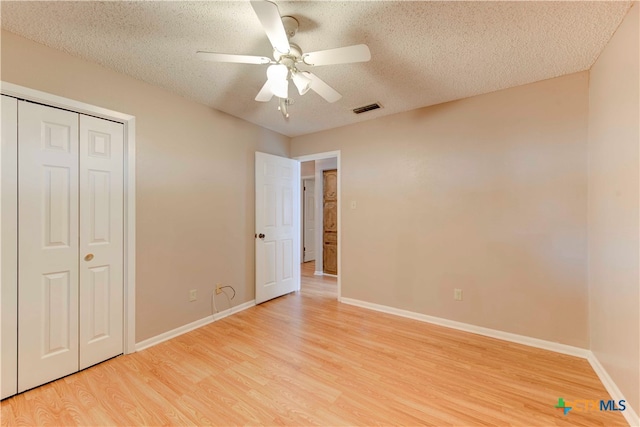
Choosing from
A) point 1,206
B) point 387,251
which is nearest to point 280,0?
point 1,206

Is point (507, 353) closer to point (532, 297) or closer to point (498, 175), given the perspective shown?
point (532, 297)

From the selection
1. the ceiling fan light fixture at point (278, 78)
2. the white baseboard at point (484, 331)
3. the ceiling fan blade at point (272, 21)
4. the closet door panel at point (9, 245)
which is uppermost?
the ceiling fan blade at point (272, 21)

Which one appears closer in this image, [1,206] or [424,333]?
[1,206]

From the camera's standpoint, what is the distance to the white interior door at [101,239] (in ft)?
6.73

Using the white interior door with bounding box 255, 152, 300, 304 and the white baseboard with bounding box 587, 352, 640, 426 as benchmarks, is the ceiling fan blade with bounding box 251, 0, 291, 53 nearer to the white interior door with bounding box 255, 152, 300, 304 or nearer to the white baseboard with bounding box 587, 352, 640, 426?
the white interior door with bounding box 255, 152, 300, 304

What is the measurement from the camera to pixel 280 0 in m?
1.48

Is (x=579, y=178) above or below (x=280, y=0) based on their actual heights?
below

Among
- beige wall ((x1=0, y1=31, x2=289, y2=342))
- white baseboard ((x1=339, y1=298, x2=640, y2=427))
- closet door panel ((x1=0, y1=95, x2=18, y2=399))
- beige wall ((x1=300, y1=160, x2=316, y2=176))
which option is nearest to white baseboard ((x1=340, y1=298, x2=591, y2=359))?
white baseboard ((x1=339, y1=298, x2=640, y2=427))

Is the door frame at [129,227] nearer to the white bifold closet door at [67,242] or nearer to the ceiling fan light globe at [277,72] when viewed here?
the white bifold closet door at [67,242]

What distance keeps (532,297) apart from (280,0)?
10.1ft

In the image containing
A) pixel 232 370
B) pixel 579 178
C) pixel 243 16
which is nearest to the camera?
pixel 243 16

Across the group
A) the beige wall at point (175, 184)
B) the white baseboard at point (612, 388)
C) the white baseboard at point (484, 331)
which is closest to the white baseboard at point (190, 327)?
the beige wall at point (175, 184)

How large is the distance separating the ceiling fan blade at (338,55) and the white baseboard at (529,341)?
2562 mm

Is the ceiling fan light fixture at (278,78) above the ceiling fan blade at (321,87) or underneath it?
underneath
